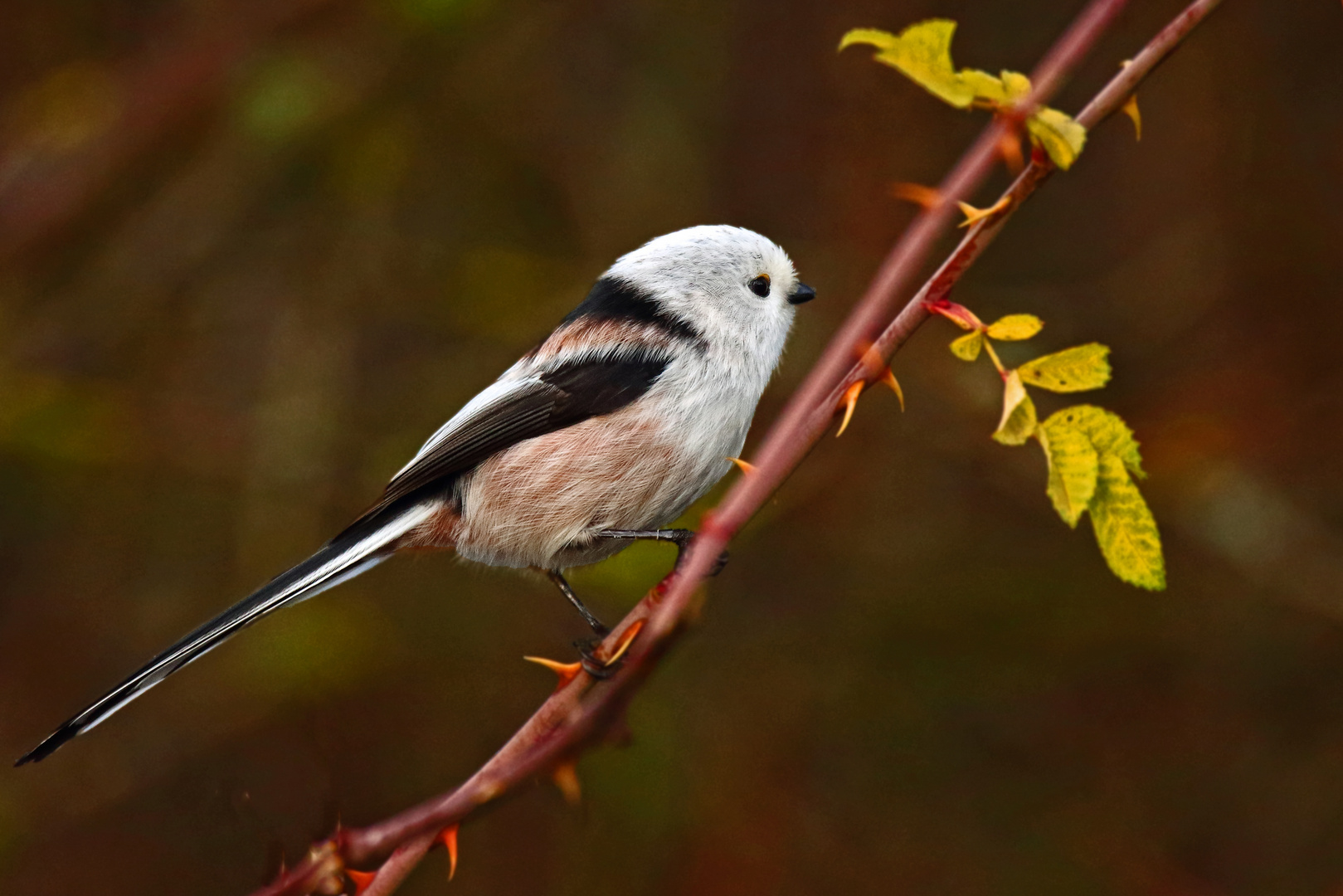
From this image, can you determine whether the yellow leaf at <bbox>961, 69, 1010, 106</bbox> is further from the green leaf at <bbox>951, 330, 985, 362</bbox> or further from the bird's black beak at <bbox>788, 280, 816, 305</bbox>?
the bird's black beak at <bbox>788, 280, 816, 305</bbox>

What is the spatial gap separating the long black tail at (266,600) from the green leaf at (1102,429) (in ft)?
4.76

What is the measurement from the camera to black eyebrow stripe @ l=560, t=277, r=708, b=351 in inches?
117

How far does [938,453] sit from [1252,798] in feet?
5.49

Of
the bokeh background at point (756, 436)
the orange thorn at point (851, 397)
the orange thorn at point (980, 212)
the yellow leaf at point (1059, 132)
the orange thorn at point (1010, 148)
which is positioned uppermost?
the orange thorn at point (1010, 148)

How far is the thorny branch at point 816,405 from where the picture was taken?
1147 mm

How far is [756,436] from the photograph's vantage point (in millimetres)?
4609

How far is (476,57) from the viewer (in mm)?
5320

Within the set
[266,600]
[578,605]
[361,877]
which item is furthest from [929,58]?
[578,605]

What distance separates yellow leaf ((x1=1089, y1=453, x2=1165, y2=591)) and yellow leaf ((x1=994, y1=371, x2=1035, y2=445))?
10 centimetres

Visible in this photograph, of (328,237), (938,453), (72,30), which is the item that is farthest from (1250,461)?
(72,30)

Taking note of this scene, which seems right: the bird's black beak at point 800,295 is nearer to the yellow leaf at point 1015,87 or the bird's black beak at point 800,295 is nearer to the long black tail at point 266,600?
the long black tail at point 266,600

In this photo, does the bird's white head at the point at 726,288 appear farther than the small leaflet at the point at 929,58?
Yes

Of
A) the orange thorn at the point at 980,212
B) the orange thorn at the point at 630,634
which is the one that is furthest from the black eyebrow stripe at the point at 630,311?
the orange thorn at the point at 980,212

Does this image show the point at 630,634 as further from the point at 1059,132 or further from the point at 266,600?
the point at 266,600
